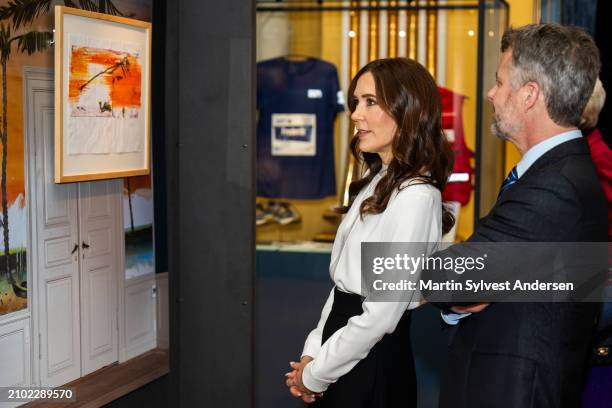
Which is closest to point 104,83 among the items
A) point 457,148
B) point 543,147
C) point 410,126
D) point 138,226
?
point 138,226

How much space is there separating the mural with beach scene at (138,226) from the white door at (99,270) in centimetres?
4

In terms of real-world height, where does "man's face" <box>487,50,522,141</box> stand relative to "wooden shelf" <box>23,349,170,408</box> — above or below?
above

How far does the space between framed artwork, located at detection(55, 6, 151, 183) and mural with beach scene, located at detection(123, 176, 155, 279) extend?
2.2 inches

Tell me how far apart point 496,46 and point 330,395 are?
2.77 meters

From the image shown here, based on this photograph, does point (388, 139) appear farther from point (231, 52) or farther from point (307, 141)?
point (307, 141)

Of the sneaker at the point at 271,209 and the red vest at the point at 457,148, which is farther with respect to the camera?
the sneaker at the point at 271,209

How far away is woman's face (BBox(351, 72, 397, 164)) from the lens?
7.05 feet

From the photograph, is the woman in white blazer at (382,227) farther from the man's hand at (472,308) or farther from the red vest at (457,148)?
the red vest at (457,148)

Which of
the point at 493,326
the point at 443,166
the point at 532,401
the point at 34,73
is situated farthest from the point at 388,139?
the point at 34,73

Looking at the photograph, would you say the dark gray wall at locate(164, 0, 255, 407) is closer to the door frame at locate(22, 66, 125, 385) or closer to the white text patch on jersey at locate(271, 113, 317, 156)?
the door frame at locate(22, 66, 125, 385)

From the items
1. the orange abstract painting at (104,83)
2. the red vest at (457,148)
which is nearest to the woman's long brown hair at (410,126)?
the orange abstract painting at (104,83)

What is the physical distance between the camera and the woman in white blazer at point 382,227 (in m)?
2.03

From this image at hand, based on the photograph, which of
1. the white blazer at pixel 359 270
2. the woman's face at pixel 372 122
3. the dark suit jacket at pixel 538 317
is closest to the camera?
the dark suit jacket at pixel 538 317

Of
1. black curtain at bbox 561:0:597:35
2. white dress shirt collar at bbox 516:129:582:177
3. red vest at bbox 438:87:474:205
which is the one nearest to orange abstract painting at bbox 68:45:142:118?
white dress shirt collar at bbox 516:129:582:177
